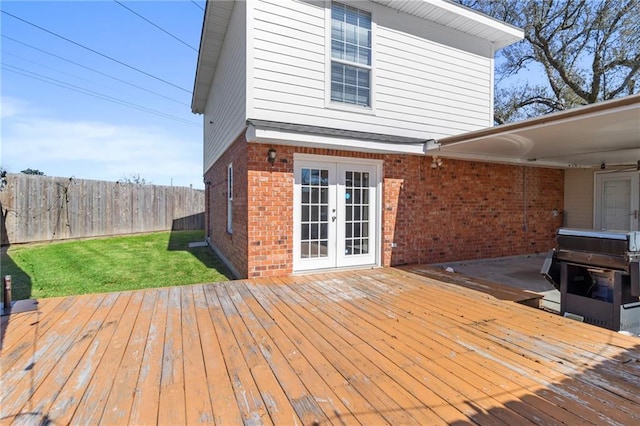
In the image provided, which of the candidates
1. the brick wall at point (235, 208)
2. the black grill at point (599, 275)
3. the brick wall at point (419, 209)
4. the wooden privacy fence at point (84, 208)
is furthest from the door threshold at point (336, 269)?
the wooden privacy fence at point (84, 208)

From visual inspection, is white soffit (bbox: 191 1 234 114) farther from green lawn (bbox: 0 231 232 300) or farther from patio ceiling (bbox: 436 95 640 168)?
green lawn (bbox: 0 231 232 300)

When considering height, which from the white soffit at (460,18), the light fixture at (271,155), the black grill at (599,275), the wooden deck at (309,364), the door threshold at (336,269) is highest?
the white soffit at (460,18)

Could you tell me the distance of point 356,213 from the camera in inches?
262

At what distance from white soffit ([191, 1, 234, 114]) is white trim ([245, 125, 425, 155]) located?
133 inches

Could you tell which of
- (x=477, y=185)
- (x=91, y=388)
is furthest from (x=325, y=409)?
(x=477, y=185)

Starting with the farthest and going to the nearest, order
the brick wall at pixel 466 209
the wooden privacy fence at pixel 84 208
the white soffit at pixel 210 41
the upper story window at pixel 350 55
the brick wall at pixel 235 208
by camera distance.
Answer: the wooden privacy fence at pixel 84 208 < the brick wall at pixel 466 209 < the white soffit at pixel 210 41 < the upper story window at pixel 350 55 < the brick wall at pixel 235 208

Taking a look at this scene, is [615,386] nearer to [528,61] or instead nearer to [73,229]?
[73,229]

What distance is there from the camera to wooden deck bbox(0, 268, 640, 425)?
2072 mm

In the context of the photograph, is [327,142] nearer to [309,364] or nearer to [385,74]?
[385,74]

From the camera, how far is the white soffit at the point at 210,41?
6863 mm

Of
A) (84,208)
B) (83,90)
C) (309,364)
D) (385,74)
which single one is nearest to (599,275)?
(309,364)

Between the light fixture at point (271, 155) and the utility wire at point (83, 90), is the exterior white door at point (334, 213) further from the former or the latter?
the utility wire at point (83, 90)

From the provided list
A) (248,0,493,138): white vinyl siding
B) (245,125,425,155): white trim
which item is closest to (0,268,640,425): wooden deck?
(245,125,425,155): white trim

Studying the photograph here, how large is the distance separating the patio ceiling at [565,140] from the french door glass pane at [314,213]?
2581mm
